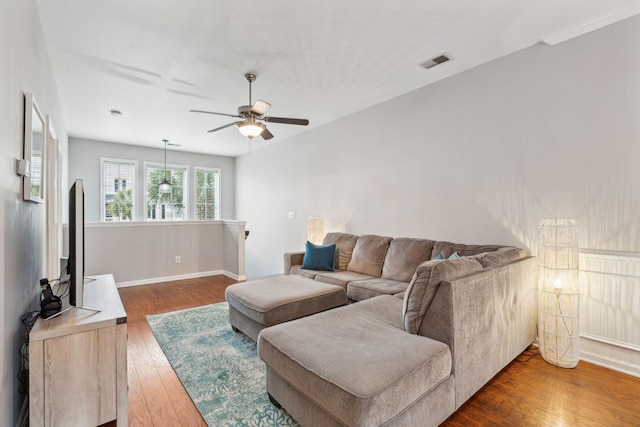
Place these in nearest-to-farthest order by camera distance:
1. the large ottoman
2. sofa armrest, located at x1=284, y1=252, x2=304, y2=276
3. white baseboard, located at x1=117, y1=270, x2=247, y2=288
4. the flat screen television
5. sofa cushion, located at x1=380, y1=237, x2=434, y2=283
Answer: the flat screen television → the large ottoman → sofa cushion, located at x1=380, y1=237, x2=434, y2=283 → sofa armrest, located at x1=284, y1=252, x2=304, y2=276 → white baseboard, located at x1=117, y1=270, x2=247, y2=288

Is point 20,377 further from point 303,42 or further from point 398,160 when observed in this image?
point 398,160

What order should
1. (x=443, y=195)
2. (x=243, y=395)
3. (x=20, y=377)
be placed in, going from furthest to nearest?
(x=443, y=195)
(x=243, y=395)
(x=20, y=377)

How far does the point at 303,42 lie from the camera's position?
269cm

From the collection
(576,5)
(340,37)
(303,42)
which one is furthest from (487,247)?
(303,42)

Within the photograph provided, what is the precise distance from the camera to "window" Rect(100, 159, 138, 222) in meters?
6.36

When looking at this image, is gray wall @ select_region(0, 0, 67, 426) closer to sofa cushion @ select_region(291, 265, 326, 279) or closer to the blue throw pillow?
sofa cushion @ select_region(291, 265, 326, 279)

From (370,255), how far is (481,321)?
186 centimetres

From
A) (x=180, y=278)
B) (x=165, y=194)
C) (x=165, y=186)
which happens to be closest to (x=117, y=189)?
(x=165, y=194)

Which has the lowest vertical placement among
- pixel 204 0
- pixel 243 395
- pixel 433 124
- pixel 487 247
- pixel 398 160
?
pixel 243 395

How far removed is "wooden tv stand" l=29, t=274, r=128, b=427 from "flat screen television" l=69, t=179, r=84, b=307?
124 millimetres

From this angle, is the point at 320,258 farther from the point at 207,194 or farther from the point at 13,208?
the point at 207,194

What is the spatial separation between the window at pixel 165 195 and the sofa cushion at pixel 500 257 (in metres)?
6.73

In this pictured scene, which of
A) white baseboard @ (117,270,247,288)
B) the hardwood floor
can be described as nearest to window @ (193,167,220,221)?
white baseboard @ (117,270,247,288)

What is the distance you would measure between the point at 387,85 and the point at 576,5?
1.76m
